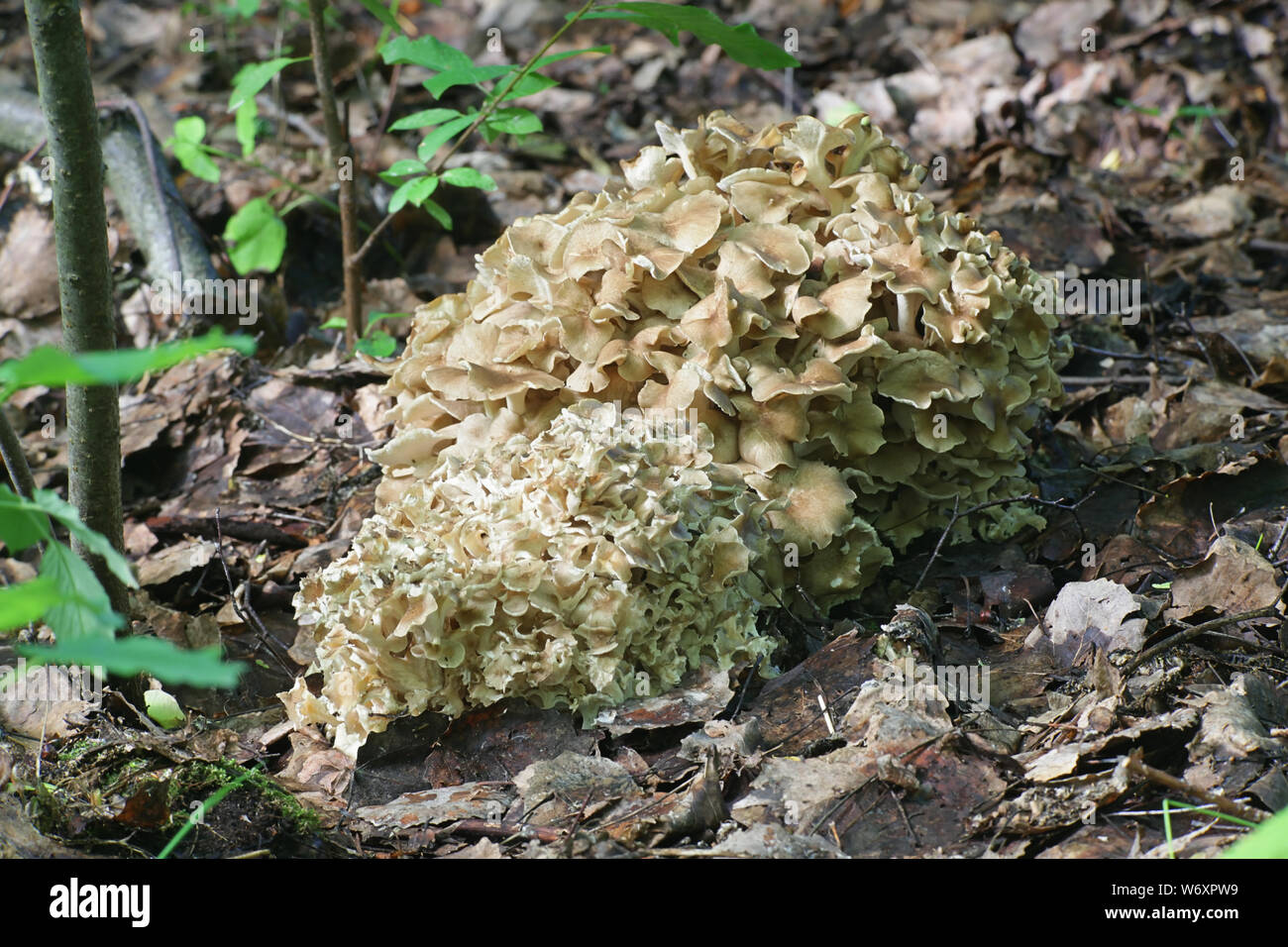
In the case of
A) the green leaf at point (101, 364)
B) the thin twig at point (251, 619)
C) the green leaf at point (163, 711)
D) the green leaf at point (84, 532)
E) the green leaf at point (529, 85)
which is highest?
the green leaf at point (529, 85)

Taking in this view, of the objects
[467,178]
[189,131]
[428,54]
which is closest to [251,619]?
[467,178]

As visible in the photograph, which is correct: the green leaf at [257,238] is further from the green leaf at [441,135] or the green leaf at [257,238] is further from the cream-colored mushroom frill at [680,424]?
the cream-colored mushroom frill at [680,424]

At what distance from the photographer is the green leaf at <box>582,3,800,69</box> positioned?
12.5ft

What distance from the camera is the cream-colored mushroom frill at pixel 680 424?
144 inches

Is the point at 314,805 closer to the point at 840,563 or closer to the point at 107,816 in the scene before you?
the point at 107,816

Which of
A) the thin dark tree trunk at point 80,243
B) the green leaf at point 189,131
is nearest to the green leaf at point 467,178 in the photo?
the thin dark tree trunk at point 80,243

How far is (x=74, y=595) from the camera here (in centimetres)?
186

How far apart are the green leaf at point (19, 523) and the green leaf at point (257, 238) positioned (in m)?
4.94

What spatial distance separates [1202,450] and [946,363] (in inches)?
66.7

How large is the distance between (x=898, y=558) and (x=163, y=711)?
9.88ft

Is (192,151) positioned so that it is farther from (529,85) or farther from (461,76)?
(461,76)

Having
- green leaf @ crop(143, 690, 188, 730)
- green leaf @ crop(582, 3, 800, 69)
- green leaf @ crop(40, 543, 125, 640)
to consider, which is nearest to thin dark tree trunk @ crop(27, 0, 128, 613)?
green leaf @ crop(143, 690, 188, 730)

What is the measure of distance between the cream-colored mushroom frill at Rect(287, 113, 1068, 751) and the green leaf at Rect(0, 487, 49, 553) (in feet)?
5.26

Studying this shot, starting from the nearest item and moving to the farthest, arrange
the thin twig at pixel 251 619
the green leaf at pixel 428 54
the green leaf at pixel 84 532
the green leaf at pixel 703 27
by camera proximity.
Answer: the green leaf at pixel 84 532, the green leaf at pixel 703 27, the thin twig at pixel 251 619, the green leaf at pixel 428 54
